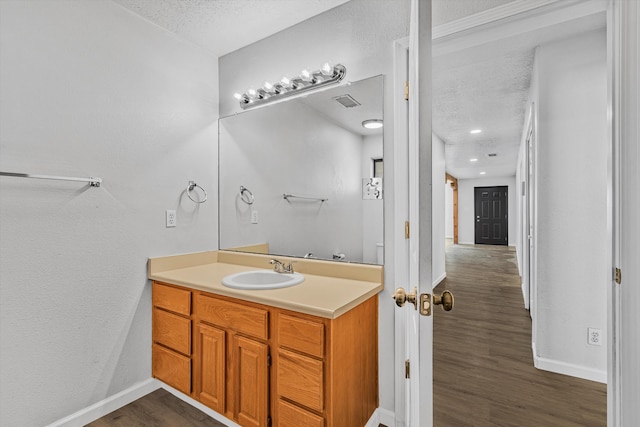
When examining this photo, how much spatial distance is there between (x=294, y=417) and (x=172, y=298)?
104 cm

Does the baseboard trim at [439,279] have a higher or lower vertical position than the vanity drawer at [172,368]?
lower

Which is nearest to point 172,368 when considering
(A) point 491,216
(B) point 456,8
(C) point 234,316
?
(C) point 234,316

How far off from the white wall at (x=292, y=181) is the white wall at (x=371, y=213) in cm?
3

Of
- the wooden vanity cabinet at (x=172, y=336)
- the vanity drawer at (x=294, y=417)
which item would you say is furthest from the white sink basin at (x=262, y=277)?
the vanity drawer at (x=294, y=417)

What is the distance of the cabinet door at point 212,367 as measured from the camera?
1.63m

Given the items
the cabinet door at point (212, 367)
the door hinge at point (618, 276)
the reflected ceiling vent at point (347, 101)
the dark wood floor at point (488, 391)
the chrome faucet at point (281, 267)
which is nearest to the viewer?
the door hinge at point (618, 276)

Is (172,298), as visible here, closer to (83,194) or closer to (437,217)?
(83,194)

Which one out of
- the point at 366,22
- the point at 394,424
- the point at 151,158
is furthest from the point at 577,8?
the point at 151,158

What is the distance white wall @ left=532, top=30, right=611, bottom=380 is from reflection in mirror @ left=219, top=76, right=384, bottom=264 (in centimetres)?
146

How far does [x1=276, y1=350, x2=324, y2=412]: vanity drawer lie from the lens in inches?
50.8

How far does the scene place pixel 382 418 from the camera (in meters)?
1.69

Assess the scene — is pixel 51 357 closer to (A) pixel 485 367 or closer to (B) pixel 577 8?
(A) pixel 485 367

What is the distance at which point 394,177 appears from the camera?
1698 millimetres

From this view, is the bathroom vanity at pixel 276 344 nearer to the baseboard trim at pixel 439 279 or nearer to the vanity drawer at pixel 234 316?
the vanity drawer at pixel 234 316
